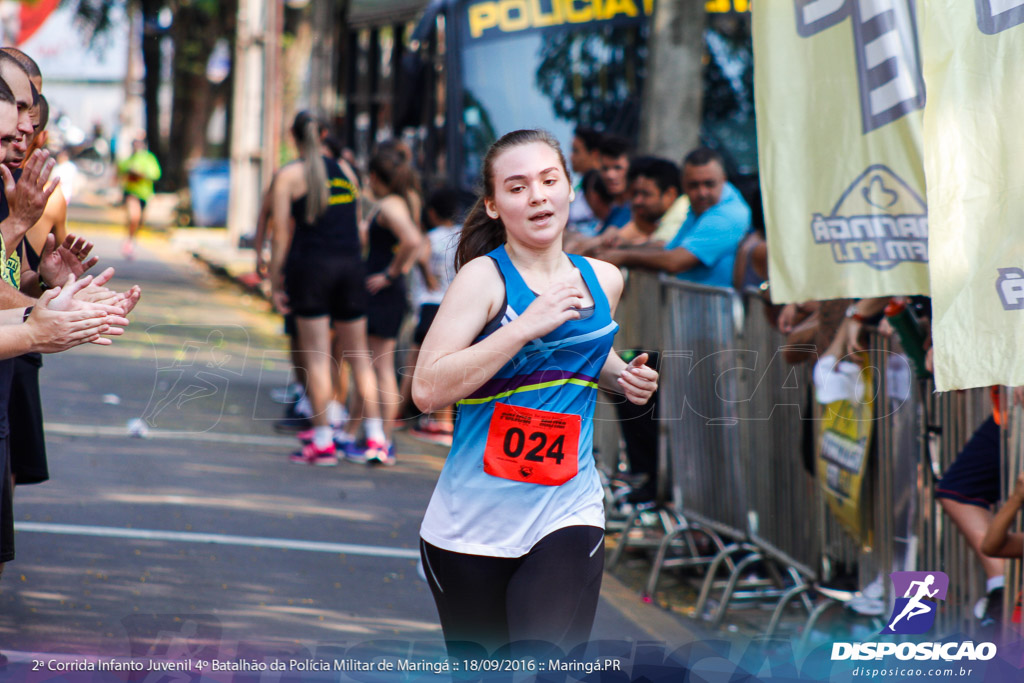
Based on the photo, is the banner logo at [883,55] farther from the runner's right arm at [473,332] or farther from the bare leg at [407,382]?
the bare leg at [407,382]

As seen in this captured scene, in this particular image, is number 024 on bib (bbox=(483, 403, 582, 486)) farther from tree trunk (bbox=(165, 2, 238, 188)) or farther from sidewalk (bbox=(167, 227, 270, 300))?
tree trunk (bbox=(165, 2, 238, 188))

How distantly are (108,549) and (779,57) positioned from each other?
3944 mm

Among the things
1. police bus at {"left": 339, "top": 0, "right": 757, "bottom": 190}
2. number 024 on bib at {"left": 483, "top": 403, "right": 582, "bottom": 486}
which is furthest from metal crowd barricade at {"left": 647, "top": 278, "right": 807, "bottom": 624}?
police bus at {"left": 339, "top": 0, "right": 757, "bottom": 190}

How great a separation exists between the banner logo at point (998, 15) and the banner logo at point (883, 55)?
0.92 metres

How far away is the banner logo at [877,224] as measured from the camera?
15.5ft

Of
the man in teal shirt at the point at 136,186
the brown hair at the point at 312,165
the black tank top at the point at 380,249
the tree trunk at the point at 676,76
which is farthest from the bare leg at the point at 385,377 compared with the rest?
the man in teal shirt at the point at 136,186

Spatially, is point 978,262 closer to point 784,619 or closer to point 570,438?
point 570,438

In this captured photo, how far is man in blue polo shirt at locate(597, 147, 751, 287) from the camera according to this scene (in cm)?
746

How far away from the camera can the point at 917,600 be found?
4.82 metres

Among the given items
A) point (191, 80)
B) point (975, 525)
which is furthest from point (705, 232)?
point (191, 80)

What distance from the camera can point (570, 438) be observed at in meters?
3.54

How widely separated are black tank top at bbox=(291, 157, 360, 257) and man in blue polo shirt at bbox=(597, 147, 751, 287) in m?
2.19

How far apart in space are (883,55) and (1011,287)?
53.9 inches

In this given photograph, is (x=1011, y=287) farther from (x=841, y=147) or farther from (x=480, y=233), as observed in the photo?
(x=480, y=233)
